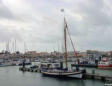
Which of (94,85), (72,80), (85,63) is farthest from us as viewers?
(85,63)

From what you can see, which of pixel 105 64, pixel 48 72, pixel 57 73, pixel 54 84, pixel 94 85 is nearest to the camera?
pixel 94 85

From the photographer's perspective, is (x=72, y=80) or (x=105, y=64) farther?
(x=105, y=64)

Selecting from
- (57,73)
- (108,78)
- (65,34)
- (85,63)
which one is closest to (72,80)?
(57,73)

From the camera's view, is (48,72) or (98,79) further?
(48,72)

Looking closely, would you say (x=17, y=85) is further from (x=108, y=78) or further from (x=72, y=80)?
(x=108, y=78)

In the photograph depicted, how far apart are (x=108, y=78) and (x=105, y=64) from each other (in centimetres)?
3951

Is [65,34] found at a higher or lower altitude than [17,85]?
higher

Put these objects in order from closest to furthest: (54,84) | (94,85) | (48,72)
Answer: (94,85) → (54,84) → (48,72)

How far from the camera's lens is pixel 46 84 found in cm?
4034

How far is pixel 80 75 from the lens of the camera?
44031 mm

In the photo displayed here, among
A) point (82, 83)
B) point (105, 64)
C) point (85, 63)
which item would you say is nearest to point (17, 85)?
point (82, 83)

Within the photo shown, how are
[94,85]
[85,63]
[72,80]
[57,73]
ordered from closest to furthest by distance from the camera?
[94,85] < [72,80] < [57,73] < [85,63]

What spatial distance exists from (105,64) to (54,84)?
4459 cm

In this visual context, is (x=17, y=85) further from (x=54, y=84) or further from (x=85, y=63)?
(x=85, y=63)
